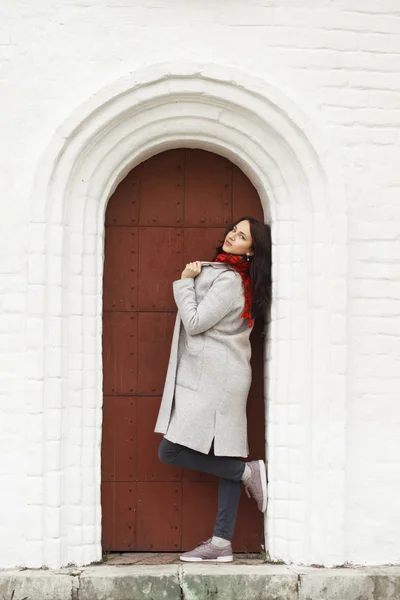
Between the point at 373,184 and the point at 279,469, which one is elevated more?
the point at 373,184

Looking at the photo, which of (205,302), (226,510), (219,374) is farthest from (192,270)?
(226,510)

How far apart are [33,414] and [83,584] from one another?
3.15ft

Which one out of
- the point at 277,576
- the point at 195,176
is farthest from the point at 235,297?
the point at 277,576

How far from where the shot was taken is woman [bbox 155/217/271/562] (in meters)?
5.00

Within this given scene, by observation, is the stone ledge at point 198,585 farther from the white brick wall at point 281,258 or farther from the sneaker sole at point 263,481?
the sneaker sole at point 263,481

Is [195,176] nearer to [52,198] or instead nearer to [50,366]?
[52,198]

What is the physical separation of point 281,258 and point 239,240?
266 mm

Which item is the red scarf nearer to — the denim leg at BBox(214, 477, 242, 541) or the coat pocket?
the coat pocket

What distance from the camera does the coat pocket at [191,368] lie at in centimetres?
505

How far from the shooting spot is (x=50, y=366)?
498 cm

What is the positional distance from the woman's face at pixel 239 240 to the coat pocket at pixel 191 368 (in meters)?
0.57

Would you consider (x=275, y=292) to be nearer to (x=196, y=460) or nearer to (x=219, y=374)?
(x=219, y=374)

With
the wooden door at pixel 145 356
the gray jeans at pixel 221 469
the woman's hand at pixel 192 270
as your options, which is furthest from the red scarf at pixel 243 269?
the gray jeans at pixel 221 469

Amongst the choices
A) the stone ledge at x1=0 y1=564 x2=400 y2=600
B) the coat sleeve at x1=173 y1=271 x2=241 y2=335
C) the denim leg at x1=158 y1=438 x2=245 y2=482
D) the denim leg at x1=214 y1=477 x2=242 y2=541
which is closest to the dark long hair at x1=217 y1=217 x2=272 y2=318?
the coat sleeve at x1=173 y1=271 x2=241 y2=335
